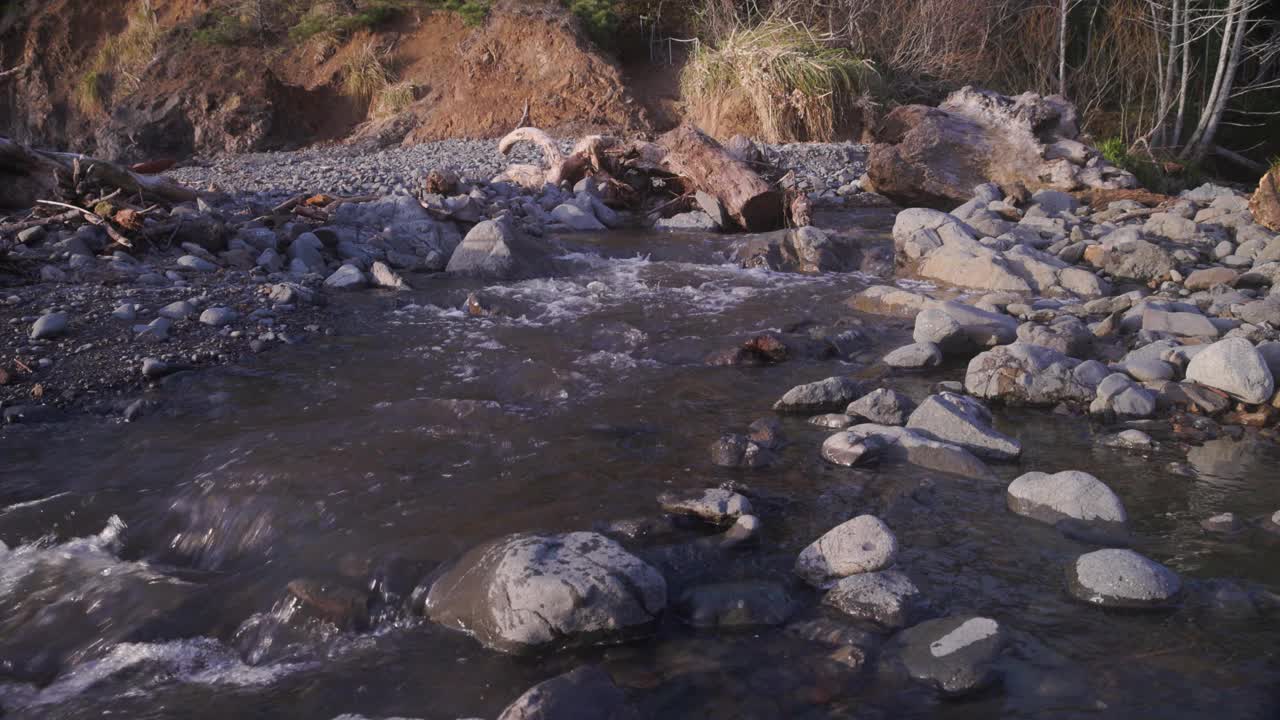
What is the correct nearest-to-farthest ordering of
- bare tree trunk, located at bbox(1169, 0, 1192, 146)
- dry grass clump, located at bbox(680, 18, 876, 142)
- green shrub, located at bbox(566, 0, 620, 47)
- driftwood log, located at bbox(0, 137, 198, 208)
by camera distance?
driftwood log, located at bbox(0, 137, 198, 208) < bare tree trunk, located at bbox(1169, 0, 1192, 146) < dry grass clump, located at bbox(680, 18, 876, 142) < green shrub, located at bbox(566, 0, 620, 47)

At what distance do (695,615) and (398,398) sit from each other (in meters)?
2.22

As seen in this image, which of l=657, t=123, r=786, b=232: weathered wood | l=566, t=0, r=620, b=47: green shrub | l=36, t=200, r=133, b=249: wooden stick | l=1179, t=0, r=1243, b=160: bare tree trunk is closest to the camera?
l=36, t=200, r=133, b=249: wooden stick

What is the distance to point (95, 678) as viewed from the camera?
7.87ft

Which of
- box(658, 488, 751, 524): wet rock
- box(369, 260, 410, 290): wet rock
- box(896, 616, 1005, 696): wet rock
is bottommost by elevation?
box(369, 260, 410, 290): wet rock

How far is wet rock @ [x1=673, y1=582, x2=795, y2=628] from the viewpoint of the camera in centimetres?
249

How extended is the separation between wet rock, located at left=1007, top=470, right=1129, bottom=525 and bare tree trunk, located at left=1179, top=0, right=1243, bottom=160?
1002 centimetres

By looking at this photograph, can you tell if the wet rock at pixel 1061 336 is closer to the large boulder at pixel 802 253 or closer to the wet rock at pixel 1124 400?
the wet rock at pixel 1124 400

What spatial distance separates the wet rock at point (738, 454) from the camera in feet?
11.4

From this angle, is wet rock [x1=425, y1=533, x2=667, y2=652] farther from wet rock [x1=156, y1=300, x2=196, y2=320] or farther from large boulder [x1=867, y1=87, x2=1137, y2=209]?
large boulder [x1=867, y1=87, x2=1137, y2=209]

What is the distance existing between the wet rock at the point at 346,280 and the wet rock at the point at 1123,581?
16.3ft

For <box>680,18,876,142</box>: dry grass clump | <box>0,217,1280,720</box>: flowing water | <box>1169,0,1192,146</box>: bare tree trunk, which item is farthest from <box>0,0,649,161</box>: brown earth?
<box>0,217,1280,720</box>: flowing water

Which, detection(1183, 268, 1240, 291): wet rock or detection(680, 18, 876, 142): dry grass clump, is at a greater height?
detection(680, 18, 876, 142): dry grass clump

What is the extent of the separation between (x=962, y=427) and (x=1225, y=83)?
33.2 feet

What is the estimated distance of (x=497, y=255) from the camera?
6742mm
